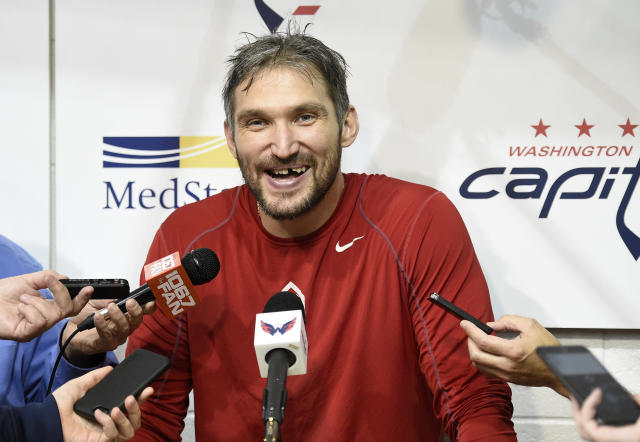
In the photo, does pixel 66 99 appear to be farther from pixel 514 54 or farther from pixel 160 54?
pixel 514 54

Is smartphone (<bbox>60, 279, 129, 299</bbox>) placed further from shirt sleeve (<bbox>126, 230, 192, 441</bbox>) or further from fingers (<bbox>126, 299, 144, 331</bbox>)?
shirt sleeve (<bbox>126, 230, 192, 441</bbox>)

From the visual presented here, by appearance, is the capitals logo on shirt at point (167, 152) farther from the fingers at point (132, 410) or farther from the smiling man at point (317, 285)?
the fingers at point (132, 410)

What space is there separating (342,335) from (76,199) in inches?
37.7

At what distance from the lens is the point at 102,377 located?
103cm

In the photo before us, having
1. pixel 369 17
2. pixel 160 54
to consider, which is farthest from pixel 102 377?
pixel 369 17

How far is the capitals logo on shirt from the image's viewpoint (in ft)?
5.98

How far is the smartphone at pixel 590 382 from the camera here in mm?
728

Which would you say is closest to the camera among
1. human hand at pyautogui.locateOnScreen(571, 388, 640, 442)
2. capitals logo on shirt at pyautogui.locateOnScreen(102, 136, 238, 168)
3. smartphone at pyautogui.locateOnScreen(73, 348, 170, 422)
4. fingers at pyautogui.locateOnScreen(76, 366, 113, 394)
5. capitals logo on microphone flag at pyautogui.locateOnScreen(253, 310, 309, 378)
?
human hand at pyautogui.locateOnScreen(571, 388, 640, 442)

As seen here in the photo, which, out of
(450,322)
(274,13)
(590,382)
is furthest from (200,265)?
(274,13)

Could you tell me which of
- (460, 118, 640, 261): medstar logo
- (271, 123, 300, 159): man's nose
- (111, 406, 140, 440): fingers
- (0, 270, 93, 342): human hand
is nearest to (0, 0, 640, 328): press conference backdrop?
(460, 118, 640, 261): medstar logo

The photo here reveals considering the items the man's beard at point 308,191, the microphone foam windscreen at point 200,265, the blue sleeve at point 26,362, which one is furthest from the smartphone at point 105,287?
the man's beard at point 308,191

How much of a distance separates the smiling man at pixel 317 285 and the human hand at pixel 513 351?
0.19 metres

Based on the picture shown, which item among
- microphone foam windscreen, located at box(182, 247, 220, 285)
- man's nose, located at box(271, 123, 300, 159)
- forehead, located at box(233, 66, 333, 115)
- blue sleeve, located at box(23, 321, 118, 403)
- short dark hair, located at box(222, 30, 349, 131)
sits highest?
short dark hair, located at box(222, 30, 349, 131)

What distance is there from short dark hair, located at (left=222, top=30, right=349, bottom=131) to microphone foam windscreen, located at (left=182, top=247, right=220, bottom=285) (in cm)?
42
